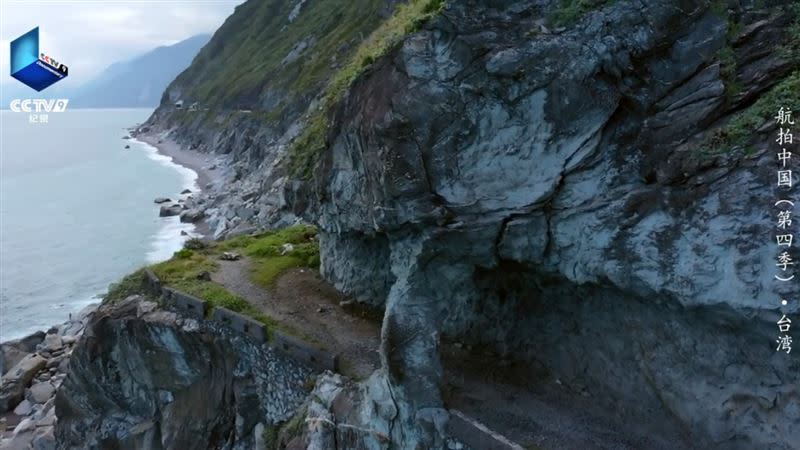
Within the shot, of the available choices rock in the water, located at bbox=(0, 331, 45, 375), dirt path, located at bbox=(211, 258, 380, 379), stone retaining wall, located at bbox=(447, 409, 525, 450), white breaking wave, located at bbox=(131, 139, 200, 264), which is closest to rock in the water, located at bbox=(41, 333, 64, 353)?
rock in the water, located at bbox=(0, 331, 45, 375)

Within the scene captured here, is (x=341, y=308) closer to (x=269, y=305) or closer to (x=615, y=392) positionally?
(x=269, y=305)

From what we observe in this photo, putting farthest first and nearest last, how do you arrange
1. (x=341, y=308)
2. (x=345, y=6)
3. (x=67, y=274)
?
(x=345, y=6) < (x=67, y=274) < (x=341, y=308)

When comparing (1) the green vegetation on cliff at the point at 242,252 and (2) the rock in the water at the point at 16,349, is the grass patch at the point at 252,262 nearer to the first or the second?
(1) the green vegetation on cliff at the point at 242,252

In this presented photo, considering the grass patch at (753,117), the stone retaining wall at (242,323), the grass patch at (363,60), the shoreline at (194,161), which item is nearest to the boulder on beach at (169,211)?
the shoreline at (194,161)

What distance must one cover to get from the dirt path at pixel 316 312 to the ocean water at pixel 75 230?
24459 mm

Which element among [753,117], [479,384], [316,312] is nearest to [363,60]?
[316,312]

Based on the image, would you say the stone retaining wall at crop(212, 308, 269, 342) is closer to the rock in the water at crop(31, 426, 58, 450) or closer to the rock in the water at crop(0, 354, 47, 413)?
the rock in the water at crop(31, 426, 58, 450)

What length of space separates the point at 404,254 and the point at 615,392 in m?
7.18

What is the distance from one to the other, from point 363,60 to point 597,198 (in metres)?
8.59

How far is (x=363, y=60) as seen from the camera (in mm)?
18312

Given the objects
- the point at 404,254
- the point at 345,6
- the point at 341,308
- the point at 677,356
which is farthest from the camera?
the point at 345,6

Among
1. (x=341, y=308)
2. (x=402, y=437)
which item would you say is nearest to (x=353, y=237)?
(x=341, y=308)

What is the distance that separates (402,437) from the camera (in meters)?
15.2

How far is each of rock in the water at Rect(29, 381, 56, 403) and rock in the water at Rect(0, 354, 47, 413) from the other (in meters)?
0.83
